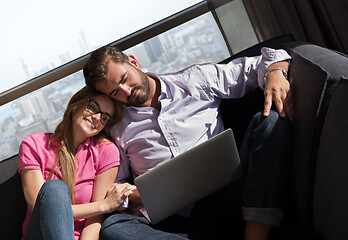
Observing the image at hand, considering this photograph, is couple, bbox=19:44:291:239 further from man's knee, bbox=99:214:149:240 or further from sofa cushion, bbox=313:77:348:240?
sofa cushion, bbox=313:77:348:240

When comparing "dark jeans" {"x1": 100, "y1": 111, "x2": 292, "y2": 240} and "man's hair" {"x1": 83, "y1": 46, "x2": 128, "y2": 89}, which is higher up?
"man's hair" {"x1": 83, "y1": 46, "x2": 128, "y2": 89}

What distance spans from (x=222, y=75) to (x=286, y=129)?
1.82 ft

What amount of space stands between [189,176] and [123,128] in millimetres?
571

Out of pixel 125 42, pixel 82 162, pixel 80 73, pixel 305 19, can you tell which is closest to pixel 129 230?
pixel 82 162

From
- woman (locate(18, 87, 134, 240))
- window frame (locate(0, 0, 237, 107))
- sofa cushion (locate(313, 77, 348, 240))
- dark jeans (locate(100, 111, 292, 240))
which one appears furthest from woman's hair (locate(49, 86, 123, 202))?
sofa cushion (locate(313, 77, 348, 240))

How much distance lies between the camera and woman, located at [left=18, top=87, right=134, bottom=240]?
1771mm

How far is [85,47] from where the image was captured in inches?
132

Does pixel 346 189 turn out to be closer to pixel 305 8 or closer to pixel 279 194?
pixel 279 194

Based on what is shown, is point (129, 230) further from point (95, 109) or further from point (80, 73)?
point (80, 73)

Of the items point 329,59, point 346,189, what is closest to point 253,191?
point 346,189

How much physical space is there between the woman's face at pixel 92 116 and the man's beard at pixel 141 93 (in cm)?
12

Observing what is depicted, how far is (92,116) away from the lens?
1.88m

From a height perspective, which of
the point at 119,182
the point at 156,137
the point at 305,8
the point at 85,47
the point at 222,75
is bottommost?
the point at 119,182

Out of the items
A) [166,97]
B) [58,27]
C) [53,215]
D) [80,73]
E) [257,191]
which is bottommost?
[257,191]
